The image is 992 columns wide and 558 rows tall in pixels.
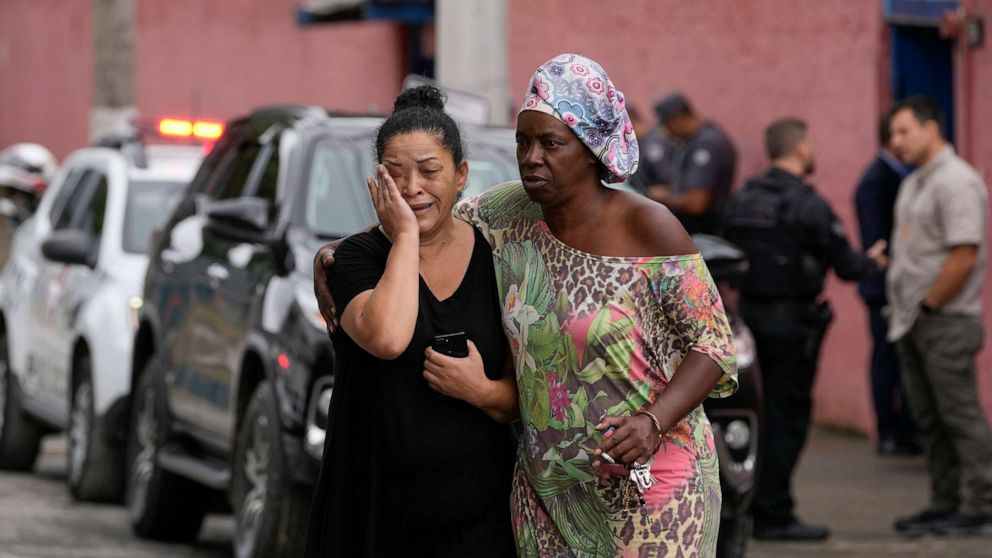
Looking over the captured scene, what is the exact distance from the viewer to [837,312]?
13680mm

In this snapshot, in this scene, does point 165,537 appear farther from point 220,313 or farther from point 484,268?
point 484,268

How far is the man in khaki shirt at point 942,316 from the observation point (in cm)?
939

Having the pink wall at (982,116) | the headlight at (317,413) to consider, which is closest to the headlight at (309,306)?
the headlight at (317,413)

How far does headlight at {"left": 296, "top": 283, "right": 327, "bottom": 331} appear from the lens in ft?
24.3

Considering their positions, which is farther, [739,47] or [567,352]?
[739,47]

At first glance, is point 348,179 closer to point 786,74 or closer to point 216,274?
point 216,274

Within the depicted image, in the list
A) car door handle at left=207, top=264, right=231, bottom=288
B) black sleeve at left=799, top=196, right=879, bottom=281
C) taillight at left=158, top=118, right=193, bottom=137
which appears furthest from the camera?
taillight at left=158, top=118, right=193, bottom=137

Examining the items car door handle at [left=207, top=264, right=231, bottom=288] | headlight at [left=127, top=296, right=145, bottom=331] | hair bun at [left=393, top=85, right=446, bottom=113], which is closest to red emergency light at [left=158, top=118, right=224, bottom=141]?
headlight at [left=127, top=296, right=145, bottom=331]

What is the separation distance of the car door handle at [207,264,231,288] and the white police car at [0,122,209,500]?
1.72m

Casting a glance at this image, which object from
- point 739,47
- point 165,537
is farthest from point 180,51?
point 165,537

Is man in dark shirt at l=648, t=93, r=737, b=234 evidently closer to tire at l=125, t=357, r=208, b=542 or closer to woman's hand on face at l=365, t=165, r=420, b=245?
tire at l=125, t=357, r=208, b=542

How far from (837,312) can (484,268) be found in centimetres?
951

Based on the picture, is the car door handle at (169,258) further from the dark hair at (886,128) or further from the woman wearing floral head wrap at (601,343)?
the woman wearing floral head wrap at (601,343)

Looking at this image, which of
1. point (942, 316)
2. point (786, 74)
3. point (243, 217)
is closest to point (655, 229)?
point (243, 217)
